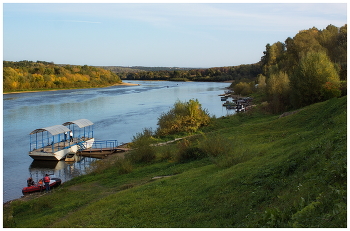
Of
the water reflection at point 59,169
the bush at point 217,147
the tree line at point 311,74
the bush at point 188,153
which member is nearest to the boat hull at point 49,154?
the water reflection at point 59,169

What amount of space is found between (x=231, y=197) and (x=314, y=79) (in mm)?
23690

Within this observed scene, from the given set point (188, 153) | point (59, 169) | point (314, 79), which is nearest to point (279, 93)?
point (314, 79)

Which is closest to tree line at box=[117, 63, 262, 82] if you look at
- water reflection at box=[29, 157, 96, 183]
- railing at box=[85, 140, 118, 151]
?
railing at box=[85, 140, 118, 151]

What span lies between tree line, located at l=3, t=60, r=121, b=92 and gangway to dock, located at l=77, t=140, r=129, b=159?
61988mm

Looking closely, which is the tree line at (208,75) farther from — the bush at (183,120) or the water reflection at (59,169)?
the water reflection at (59,169)

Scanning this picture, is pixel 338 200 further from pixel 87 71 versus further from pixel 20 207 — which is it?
pixel 87 71

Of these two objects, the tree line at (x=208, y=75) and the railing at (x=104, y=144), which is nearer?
the railing at (x=104, y=144)

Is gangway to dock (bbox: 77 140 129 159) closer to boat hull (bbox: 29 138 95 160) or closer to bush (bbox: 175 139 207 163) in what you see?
boat hull (bbox: 29 138 95 160)

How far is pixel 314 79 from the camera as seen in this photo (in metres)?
30.0

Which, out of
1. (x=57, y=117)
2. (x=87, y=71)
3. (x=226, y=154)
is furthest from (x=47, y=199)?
(x=87, y=71)

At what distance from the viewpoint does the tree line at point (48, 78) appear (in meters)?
85.1

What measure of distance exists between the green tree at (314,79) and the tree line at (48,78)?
70129mm

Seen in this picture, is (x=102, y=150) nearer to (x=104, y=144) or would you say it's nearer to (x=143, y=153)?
(x=104, y=144)

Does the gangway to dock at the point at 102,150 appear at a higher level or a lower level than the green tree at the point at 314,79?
lower
